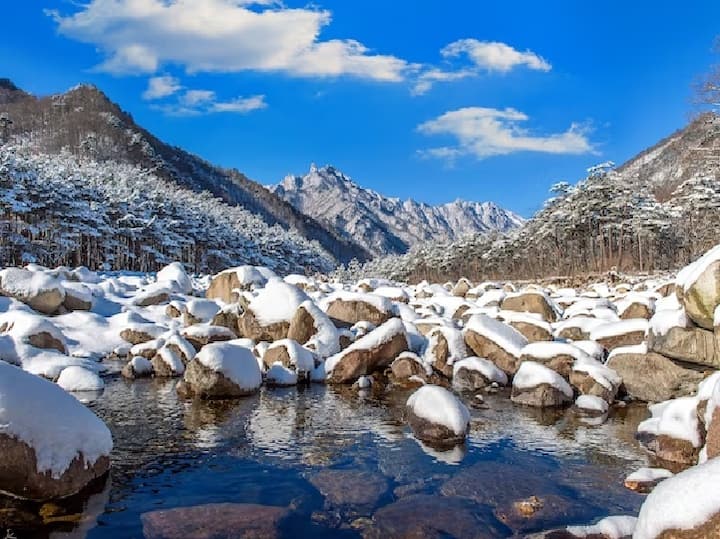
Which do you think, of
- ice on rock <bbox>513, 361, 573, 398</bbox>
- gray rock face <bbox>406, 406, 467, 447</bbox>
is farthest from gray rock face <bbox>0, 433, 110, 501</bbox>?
ice on rock <bbox>513, 361, 573, 398</bbox>

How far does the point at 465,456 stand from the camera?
36.3 ft

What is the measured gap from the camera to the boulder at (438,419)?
12109 mm

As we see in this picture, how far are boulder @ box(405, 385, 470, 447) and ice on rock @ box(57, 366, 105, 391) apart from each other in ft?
33.6

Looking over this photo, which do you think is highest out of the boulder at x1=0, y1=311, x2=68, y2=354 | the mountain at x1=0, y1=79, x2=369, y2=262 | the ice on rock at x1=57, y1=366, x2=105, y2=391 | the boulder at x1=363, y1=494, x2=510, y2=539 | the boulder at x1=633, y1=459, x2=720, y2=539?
the mountain at x1=0, y1=79, x2=369, y2=262

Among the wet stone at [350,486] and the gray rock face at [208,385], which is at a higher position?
the gray rock face at [208,385]

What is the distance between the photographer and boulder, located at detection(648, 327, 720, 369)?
13.4m

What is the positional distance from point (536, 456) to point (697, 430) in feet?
9.72

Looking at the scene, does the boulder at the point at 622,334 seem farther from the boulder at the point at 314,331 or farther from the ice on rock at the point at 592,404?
the boulder at the point at 314,331

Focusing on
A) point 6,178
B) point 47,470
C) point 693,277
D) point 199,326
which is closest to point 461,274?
point 6,178

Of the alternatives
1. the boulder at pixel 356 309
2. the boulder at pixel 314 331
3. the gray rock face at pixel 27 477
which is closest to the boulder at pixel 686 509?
the gray rock face at pixel 27 477

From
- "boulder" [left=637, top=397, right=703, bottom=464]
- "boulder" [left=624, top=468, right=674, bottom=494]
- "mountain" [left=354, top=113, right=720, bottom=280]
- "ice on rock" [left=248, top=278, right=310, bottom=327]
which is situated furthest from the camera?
"mountain" [left=354, top=113, right=720, bottom=280]

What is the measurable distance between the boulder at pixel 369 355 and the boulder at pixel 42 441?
1061cm

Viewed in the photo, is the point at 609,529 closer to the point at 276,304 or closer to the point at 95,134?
the point at 276,304

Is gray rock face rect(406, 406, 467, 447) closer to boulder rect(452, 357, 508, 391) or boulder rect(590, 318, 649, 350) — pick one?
boulder rect(452, 357, 508, 391)
